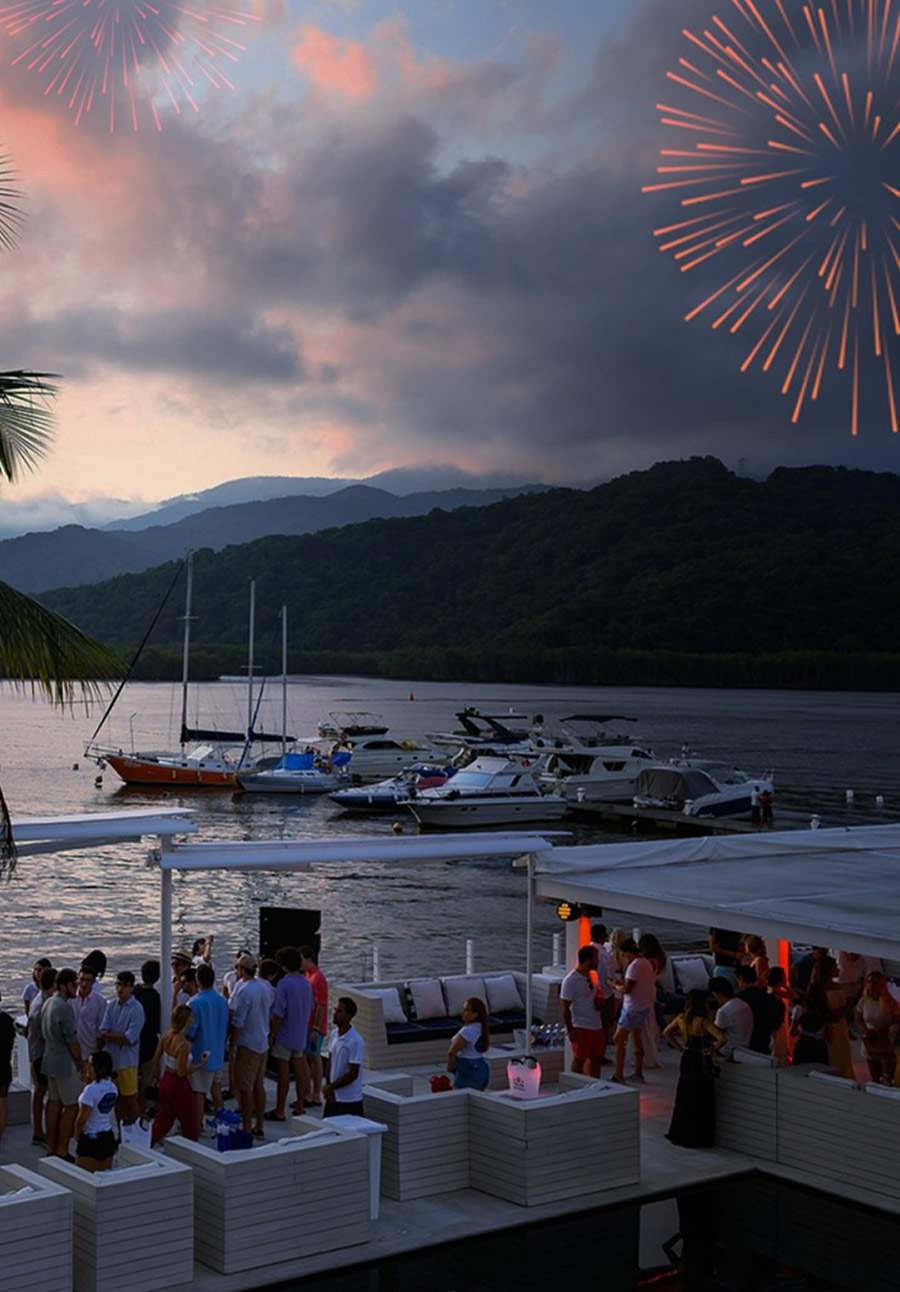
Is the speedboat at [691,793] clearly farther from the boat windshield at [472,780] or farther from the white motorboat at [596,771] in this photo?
the boat windshield at [472,780]

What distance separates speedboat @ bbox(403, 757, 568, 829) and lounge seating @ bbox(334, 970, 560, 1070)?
41492mm

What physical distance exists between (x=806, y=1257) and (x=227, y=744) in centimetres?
9947

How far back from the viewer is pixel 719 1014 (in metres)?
12.0

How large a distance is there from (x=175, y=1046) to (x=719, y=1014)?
14.2ft

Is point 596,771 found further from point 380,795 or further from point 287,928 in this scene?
point 287,928

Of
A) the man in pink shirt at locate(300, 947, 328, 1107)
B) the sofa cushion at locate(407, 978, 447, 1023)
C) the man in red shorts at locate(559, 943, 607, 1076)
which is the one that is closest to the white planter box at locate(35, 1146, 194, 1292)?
the man in pink shirt at locate(300, 947, 328, 1107)

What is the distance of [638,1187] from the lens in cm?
1098

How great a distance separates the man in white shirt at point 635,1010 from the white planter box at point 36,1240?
6.21 metres

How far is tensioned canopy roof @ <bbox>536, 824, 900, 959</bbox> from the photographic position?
36.1ft

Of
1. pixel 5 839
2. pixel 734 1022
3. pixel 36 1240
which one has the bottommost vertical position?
pixel 36 1240

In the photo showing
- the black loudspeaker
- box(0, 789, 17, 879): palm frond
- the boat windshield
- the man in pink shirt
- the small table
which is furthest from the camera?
the boat windshield

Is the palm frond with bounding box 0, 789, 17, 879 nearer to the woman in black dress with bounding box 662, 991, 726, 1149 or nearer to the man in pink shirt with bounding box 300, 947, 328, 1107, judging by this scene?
the man in pink shirt with bounding box 300, 947, 328, 1107

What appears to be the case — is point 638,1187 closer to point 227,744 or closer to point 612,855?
point 612,855

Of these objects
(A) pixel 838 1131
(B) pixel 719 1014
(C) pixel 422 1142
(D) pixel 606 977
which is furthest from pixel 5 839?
(D) pixel 606 977
